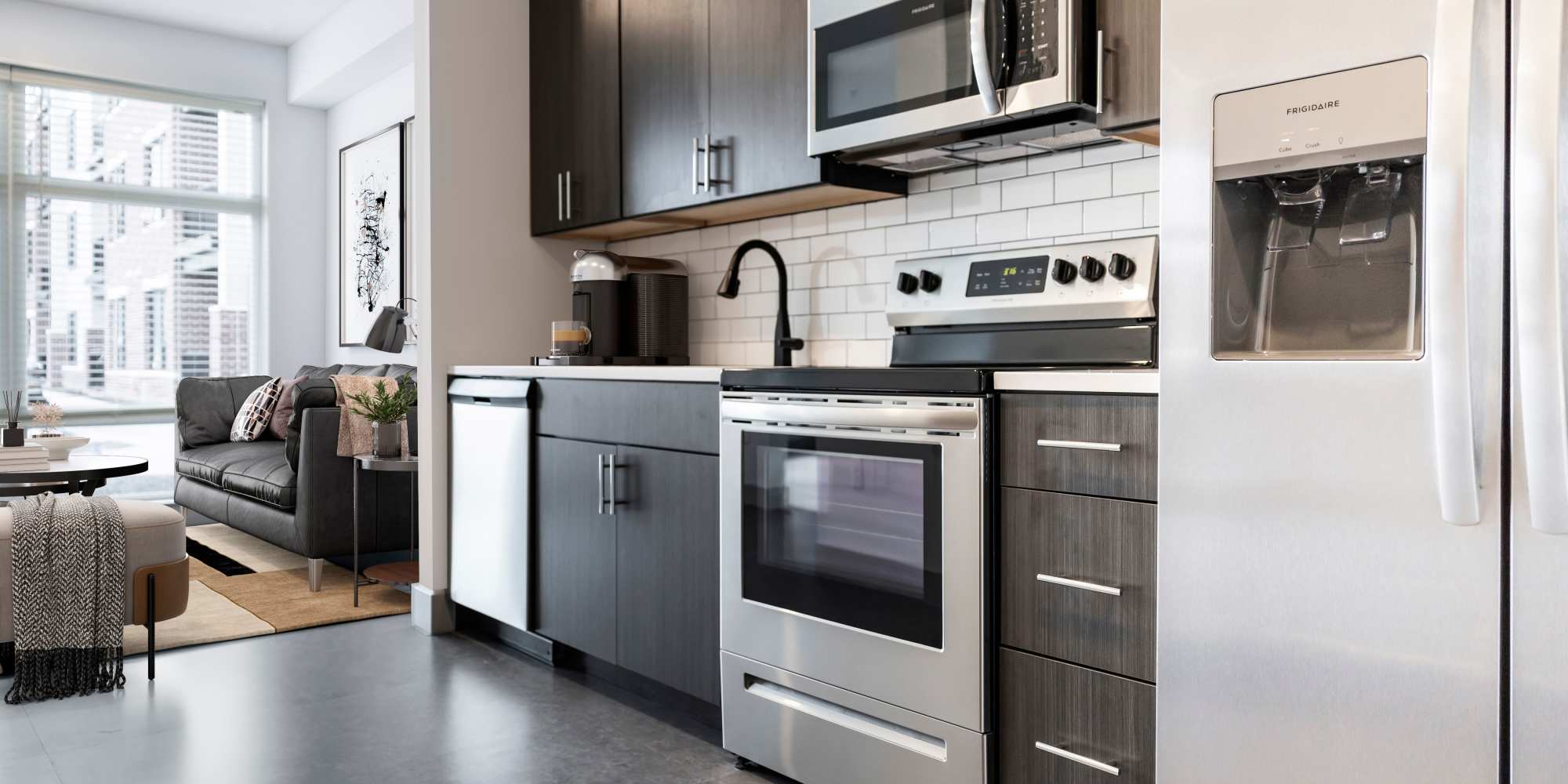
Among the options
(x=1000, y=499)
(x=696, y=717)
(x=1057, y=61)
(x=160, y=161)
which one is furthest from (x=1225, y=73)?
(x=160, y=161)

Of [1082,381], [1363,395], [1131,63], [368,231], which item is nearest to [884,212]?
[1131,63]

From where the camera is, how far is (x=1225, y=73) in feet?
5.13

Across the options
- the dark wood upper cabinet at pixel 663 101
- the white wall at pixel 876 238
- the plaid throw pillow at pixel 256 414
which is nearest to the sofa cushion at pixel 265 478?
the plaid throw pillow at pixel 256 414

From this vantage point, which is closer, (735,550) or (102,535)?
(735,550)

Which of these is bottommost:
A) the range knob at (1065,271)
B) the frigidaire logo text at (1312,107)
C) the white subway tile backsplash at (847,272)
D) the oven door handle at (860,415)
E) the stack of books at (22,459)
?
the stack of books at (22,459)

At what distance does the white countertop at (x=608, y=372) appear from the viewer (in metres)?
2.62

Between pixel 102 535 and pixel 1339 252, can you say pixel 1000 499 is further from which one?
pixel 102 535

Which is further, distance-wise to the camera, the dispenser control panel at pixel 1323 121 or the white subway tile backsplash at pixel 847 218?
the white subway tile backsplash at pixel 847 218

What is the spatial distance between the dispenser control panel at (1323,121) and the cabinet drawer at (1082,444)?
16.0 inches

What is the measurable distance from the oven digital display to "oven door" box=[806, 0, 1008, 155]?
335mm

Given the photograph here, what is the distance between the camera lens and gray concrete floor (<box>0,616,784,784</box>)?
241cm

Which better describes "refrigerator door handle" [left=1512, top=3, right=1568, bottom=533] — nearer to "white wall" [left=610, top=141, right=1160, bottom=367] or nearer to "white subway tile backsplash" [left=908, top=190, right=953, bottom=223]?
"white wall" [left=610, top=141, right=1160, bottom=367]

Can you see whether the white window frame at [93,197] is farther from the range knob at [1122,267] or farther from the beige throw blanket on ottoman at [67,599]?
the range knob at [1122,267]

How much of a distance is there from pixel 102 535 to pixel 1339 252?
10.3 feet
